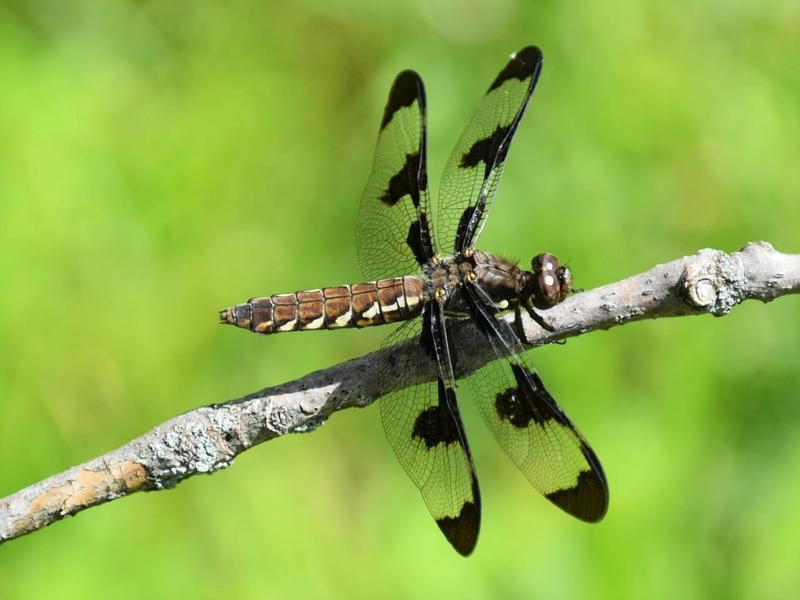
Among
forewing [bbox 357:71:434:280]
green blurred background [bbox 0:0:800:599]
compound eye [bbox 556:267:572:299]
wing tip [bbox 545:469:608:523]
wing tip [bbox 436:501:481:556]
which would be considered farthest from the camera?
green blurred background [bbox 0:0:800:599]

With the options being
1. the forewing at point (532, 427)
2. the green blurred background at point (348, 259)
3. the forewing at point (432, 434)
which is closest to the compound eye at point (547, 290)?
the forewing at point (532, 427)

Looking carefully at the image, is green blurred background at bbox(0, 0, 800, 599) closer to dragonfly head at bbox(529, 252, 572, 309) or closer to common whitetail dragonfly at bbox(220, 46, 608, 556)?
common whitetail dragonfly at bbox(220, 46, 608, 556)

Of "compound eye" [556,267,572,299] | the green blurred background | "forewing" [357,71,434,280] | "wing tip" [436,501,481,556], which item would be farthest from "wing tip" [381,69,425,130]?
"wing tip" [436,501,481,556]

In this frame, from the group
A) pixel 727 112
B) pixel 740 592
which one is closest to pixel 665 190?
pixel 727 112

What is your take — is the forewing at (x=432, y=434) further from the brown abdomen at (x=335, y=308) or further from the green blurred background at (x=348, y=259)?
the green blurred background at (x=348, y=259)

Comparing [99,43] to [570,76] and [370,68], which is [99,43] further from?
[570,76]

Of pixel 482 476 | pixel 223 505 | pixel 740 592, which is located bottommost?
pixel 740 592
